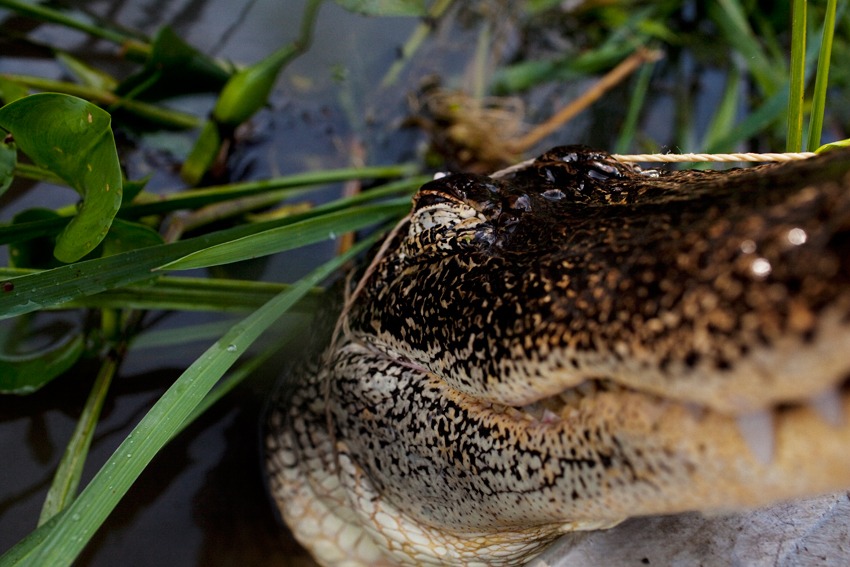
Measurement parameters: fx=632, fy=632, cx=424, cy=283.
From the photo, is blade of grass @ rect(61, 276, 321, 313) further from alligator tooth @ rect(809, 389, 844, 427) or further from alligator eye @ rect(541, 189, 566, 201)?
alligator tooth @ rect(809, 389, 844, 427)

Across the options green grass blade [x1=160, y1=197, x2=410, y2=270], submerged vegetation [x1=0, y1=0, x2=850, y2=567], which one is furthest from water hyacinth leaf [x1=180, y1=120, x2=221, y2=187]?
green grass blade [x1=160, y1=197, x2=410, y2=270]

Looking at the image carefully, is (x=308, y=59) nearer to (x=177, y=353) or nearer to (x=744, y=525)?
(x=177, y=353)

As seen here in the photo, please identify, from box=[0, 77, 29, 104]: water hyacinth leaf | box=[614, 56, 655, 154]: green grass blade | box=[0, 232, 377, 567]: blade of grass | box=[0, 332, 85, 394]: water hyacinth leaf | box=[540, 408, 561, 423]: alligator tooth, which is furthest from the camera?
box=[614, 56, 655, 154]: green grass blade

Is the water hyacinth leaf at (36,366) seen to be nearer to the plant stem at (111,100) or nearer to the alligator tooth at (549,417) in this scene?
the plant stem at (111,100)

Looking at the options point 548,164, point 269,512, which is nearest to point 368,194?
point 548,164

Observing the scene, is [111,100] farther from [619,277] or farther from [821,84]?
[821,84]

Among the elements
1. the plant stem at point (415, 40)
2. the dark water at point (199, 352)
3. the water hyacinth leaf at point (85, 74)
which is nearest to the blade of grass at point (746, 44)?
the plant stem at point (415, 40)
